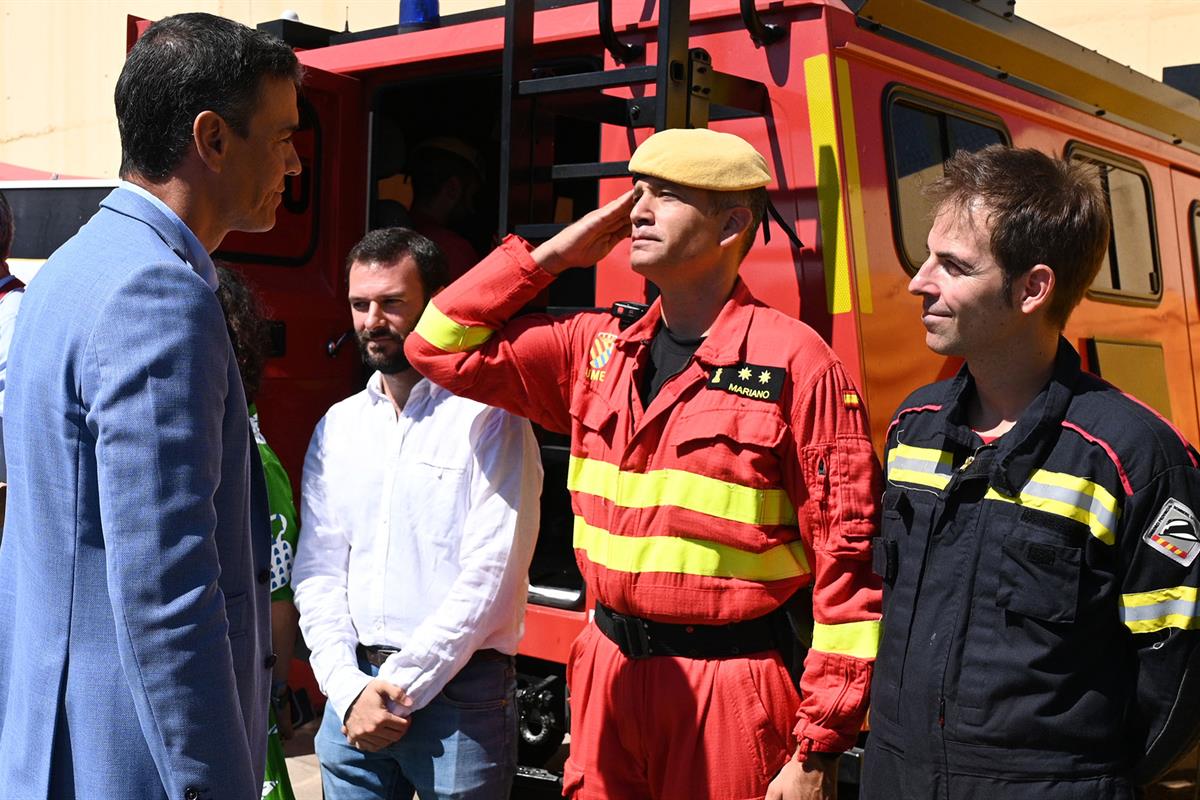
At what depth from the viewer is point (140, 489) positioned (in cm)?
158

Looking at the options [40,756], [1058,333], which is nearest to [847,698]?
[1058,333]

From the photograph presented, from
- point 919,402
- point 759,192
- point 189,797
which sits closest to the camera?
point 189,797

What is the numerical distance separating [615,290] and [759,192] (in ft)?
2.77

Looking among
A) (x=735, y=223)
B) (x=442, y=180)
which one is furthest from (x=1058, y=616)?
(x=442, y=180)

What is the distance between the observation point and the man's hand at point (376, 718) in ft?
8.91

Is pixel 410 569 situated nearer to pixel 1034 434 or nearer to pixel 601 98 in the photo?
pixel 601 98

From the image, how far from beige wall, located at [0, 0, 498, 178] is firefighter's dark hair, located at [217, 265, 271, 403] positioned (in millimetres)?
9393

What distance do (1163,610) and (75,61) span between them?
12.7 meters

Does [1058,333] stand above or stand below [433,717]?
above

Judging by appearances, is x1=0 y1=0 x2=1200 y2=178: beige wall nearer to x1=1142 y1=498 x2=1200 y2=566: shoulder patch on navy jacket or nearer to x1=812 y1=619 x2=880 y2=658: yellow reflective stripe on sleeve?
x1=812 y1=619 x2=880 y2=658: yellow reflective stripe on sleeve

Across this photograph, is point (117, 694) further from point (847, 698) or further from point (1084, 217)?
point (1084, 217)

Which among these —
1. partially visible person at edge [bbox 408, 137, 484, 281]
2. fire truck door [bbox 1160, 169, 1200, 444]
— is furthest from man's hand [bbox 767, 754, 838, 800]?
fire truck door [bbox 1160, 169, 1200, 444]

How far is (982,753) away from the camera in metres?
2.00

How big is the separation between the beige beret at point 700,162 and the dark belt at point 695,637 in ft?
2.90
